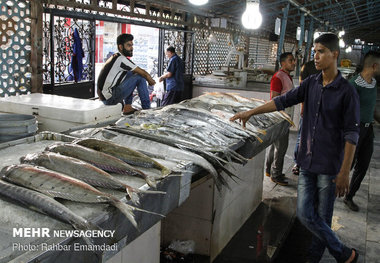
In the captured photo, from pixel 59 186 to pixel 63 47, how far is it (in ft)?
19.9

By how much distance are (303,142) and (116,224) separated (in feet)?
7.56

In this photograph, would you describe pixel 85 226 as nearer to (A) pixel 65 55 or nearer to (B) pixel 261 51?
(A) pixel 65 55

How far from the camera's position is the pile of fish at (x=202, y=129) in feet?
8.56

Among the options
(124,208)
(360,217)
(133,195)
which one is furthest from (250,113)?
(360,217)

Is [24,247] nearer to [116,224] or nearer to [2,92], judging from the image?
[116,224]

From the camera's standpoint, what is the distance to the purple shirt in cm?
302

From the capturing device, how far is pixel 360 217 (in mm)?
4926

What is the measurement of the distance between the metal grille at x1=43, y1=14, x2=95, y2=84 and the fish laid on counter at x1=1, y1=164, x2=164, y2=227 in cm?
504

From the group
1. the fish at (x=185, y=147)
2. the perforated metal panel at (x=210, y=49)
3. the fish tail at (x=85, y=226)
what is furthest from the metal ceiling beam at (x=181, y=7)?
the fish tail at (x=85, y=226)

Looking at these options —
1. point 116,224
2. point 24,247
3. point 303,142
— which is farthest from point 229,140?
point 24,247

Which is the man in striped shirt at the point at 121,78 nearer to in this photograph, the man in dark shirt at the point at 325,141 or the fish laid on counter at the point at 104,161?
the man in dark shirt at the point at 325,141

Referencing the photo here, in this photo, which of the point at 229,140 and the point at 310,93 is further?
the point at 310,93

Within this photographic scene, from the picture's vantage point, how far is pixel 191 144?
8.58 feet

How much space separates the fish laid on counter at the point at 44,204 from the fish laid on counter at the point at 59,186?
0.16 feet
